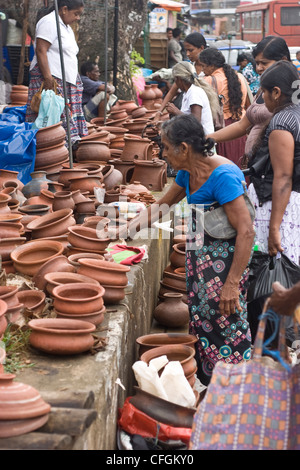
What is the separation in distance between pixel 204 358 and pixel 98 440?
131 centimetres

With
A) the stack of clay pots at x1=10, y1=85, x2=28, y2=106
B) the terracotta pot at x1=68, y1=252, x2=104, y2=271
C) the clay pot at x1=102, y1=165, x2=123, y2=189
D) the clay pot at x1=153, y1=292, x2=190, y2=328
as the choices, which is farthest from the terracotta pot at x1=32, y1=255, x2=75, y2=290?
the stack of clay pots at x1=10, y1=85, x2=28, y2=106

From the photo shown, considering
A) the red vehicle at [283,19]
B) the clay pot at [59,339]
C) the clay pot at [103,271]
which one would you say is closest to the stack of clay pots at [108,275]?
the clay pot at [103,271]

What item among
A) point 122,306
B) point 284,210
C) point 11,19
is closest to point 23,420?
point 122,306

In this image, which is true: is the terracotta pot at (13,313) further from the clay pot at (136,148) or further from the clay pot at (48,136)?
the clay pot at (136,148)

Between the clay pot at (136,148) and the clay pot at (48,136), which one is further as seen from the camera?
the clay pot at (136,148)

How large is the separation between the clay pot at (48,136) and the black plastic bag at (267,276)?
9.75 feet

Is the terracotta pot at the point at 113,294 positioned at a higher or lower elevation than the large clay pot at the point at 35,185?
lower

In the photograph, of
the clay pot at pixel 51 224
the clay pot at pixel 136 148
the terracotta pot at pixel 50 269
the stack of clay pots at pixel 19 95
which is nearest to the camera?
the terracotta pot at pixel 50 269

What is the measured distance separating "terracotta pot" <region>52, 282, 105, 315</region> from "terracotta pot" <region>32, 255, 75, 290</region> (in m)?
0.33

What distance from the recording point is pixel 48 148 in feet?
20.4

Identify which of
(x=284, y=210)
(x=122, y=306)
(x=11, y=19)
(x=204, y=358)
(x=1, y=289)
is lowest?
(x=204, y=358)

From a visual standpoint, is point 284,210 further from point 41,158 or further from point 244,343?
point 41,158

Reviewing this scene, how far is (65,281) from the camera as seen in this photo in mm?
3520

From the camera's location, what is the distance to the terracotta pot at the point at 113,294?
3.68 meters
